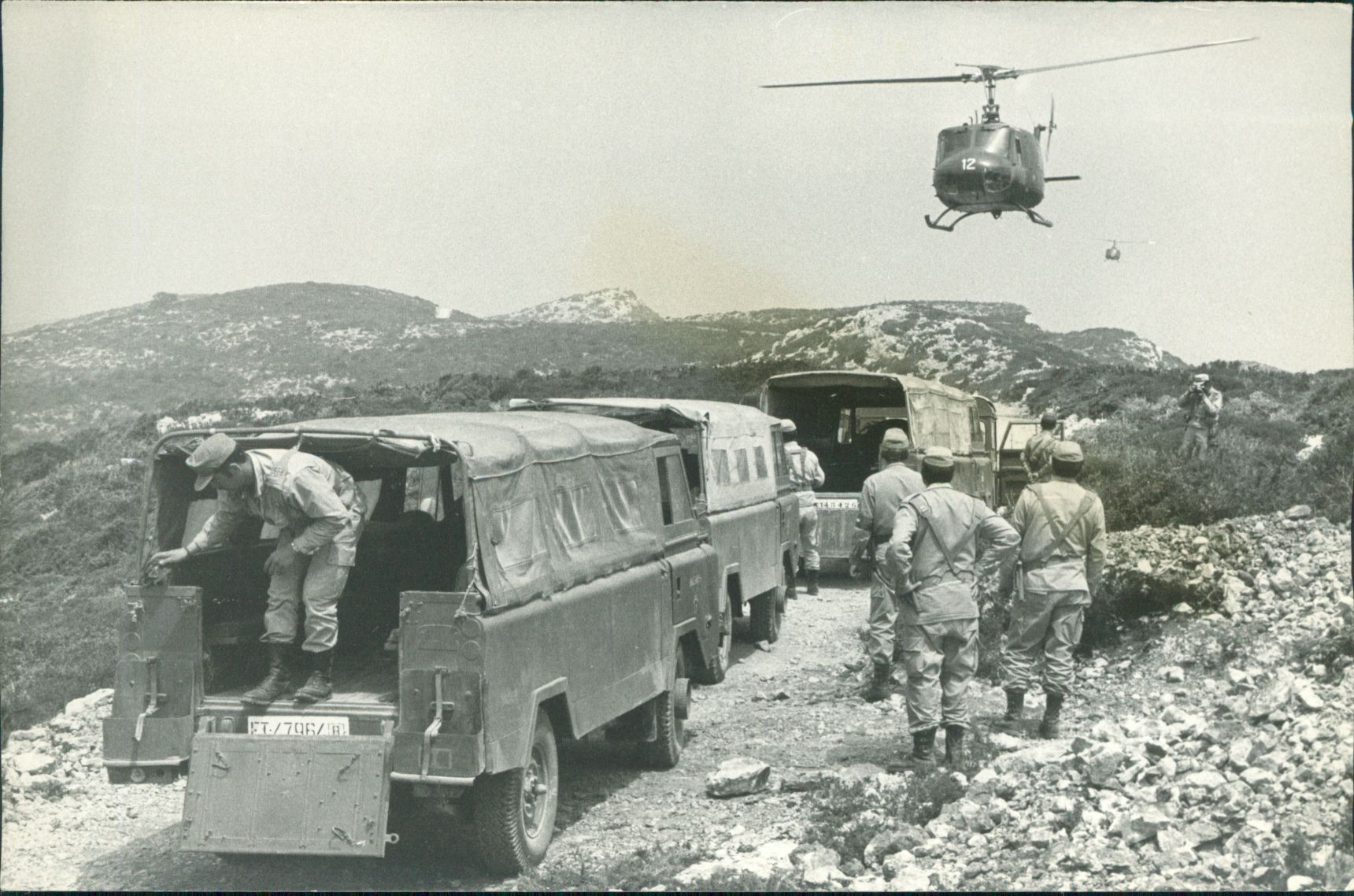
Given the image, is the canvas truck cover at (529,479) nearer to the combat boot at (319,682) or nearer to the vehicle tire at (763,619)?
the combat boot at (319,682)

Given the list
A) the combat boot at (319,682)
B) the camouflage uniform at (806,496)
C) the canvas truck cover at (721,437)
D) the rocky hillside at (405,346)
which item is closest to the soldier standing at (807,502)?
the camouflage uniform at (806,496)

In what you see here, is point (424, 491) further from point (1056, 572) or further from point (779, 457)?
point (779, 457)

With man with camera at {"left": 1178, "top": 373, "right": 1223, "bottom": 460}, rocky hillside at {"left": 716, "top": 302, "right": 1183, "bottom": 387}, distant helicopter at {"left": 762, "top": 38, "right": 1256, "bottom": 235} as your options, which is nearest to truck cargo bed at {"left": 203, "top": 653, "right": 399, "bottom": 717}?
distant helicopter at {"left": 762, "top": 38, "right": 1256, "bottom": 235}

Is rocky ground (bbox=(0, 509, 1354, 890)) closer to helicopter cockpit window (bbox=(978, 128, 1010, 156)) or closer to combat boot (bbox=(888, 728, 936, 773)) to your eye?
combat boot (bbox=(888, 728, 936, 773))

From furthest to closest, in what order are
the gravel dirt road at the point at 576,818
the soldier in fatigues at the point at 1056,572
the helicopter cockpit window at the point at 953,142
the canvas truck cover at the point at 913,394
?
the helicopter cockpit window at the point at 953,142, the canvas truck cover at the point at 913,394, the soldier in fatigues at the point at 1056,572, the gravel dirt road at the point at 576,818

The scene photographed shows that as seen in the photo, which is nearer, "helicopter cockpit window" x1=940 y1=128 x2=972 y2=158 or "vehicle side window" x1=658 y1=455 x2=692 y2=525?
"vehicle side window" x1=658 y1=455 x2=692 y2=525

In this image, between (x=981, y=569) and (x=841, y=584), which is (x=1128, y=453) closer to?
(x=841, y=584)

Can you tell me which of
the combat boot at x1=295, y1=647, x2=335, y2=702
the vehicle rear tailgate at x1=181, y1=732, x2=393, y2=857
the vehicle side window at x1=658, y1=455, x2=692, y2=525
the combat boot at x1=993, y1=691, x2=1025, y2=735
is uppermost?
the vehicle side window at x1=658, y1=455, x2=692, y2=525
